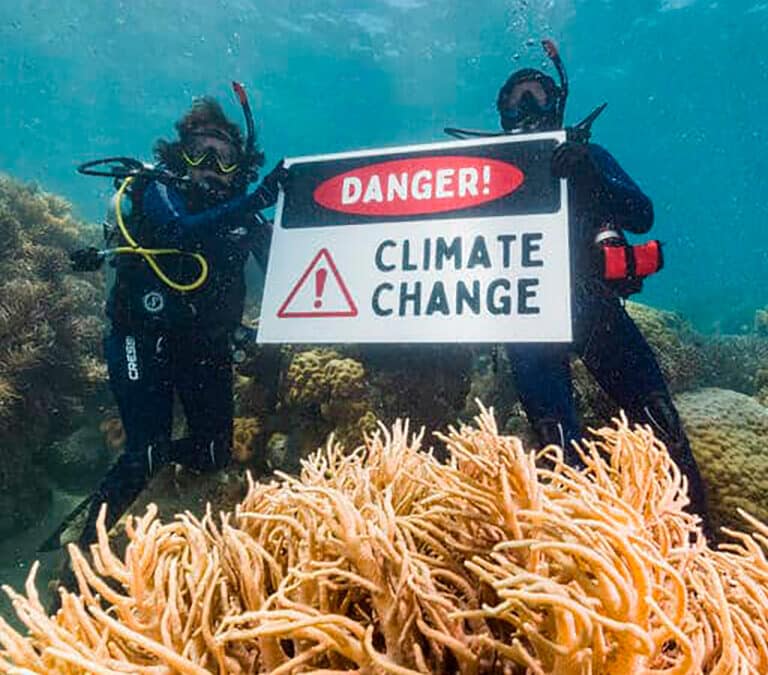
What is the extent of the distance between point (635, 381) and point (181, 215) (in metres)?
3.67

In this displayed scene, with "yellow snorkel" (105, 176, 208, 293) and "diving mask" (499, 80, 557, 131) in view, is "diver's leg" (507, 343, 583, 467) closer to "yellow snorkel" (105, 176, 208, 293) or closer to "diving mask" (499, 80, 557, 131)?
"diving mask" (499, 80, 557, 131)

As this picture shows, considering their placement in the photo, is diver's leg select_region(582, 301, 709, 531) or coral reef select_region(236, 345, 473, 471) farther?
coral reef select_region(236, 345, 473, 471)

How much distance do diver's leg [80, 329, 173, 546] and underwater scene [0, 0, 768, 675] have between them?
23 millimetres

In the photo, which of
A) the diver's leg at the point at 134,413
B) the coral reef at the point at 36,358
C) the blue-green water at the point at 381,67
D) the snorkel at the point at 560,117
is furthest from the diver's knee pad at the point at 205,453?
the blue-green water at the point at 381,67

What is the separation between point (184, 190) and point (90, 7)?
4561 centimetres

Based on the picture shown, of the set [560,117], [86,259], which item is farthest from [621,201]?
[86,259]

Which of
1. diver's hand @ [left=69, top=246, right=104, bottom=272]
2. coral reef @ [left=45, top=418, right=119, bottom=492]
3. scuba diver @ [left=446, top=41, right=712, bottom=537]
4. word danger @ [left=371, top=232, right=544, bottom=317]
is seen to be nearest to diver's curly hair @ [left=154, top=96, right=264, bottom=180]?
diver's hand @ [left=69, top=246, right=104, bottom=272]

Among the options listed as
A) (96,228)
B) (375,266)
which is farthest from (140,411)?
(96,228)

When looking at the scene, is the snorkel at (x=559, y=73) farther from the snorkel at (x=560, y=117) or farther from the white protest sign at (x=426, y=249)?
the white protest sign at (x=426, y=249)

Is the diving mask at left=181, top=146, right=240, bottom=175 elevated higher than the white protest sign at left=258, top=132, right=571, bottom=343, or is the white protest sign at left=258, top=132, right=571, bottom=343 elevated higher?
the diving mask at left=181, top=146, right=240, bottom=175

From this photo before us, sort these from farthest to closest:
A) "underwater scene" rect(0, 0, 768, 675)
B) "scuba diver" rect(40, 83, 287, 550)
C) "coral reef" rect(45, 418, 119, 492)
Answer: "coral reef" rect(45, 418, 119, 492), "scuba diver" rect(40, 83, 287, 550), "underwater scene" rect(0, 0, 768, 675)

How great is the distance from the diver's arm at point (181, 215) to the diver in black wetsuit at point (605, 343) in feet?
7.47

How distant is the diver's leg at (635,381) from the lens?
3534mm

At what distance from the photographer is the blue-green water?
35.0 meters
